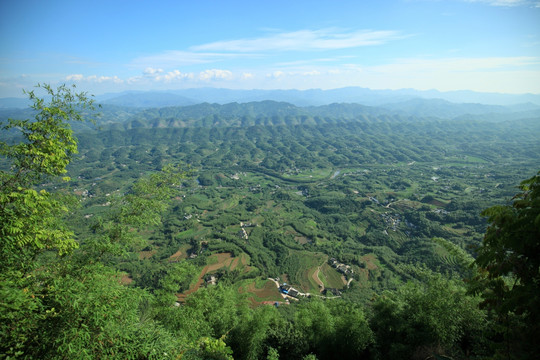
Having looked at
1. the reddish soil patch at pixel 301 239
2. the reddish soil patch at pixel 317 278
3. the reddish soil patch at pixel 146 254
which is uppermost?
the reddish soil patch at pixel 146 254

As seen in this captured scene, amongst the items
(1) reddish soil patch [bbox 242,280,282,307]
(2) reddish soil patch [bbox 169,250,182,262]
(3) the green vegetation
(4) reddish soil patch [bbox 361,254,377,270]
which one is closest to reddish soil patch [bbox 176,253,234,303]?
(3) the green vegetation

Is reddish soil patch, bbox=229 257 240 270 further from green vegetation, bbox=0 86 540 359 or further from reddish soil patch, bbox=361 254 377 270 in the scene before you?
reddish soil patch, bbox=361 254 377 270

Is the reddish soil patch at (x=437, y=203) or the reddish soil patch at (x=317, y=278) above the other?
the reddish soil patch at (x=437, y=203)

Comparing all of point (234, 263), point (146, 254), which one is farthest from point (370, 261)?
point (146, 254)

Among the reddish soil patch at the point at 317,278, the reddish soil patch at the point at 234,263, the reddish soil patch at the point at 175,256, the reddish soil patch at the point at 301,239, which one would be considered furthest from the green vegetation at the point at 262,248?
the reddish soil patch at the point at 301,239

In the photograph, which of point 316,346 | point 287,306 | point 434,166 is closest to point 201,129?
point 434,166

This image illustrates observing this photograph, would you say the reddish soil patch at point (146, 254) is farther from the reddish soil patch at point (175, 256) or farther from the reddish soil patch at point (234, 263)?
the reddish soil patch at point (234, 263)

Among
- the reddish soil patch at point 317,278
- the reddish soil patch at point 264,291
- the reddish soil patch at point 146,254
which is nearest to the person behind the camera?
the reddish soil patch at point 264,291

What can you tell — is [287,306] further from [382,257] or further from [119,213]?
[119,213]
